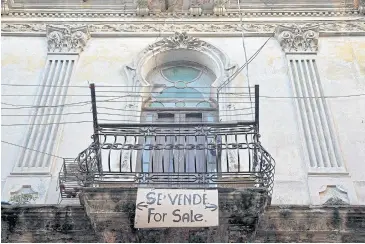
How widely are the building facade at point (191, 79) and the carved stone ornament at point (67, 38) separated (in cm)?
2

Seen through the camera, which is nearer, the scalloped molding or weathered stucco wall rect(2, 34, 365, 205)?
weathered stucco wall rect(2, 34, 365, 205)

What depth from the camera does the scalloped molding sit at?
1176cm

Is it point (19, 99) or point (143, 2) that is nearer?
point (19, 99)

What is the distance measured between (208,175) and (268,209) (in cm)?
101

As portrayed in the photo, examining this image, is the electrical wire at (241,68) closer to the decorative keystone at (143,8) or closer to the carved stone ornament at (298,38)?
the carved stone ornament at (298,38)

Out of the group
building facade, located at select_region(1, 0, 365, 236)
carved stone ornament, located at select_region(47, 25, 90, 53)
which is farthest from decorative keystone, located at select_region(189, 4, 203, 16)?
carved stone ornament, located at select_region(47, 25, 90, 53)

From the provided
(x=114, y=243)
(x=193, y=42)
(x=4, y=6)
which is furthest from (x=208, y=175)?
(x=4, y=6)

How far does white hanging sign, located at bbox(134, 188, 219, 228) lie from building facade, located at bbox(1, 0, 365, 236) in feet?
4.89

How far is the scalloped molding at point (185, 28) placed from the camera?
11.8 meters

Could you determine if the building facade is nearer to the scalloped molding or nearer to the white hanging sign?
the scalloped molding

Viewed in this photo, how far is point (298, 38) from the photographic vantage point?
11383 millimetres

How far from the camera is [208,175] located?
833 centimetres

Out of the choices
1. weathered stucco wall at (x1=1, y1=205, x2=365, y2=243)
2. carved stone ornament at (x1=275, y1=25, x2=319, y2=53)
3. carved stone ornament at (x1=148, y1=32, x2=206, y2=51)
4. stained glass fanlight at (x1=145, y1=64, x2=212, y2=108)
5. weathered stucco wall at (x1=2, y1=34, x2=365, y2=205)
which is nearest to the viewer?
weathered stucco wall at (x1=1, y1=205, x2=365, y2=243)

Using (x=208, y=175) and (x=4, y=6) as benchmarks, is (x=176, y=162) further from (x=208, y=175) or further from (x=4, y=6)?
(x=4, y=6)
